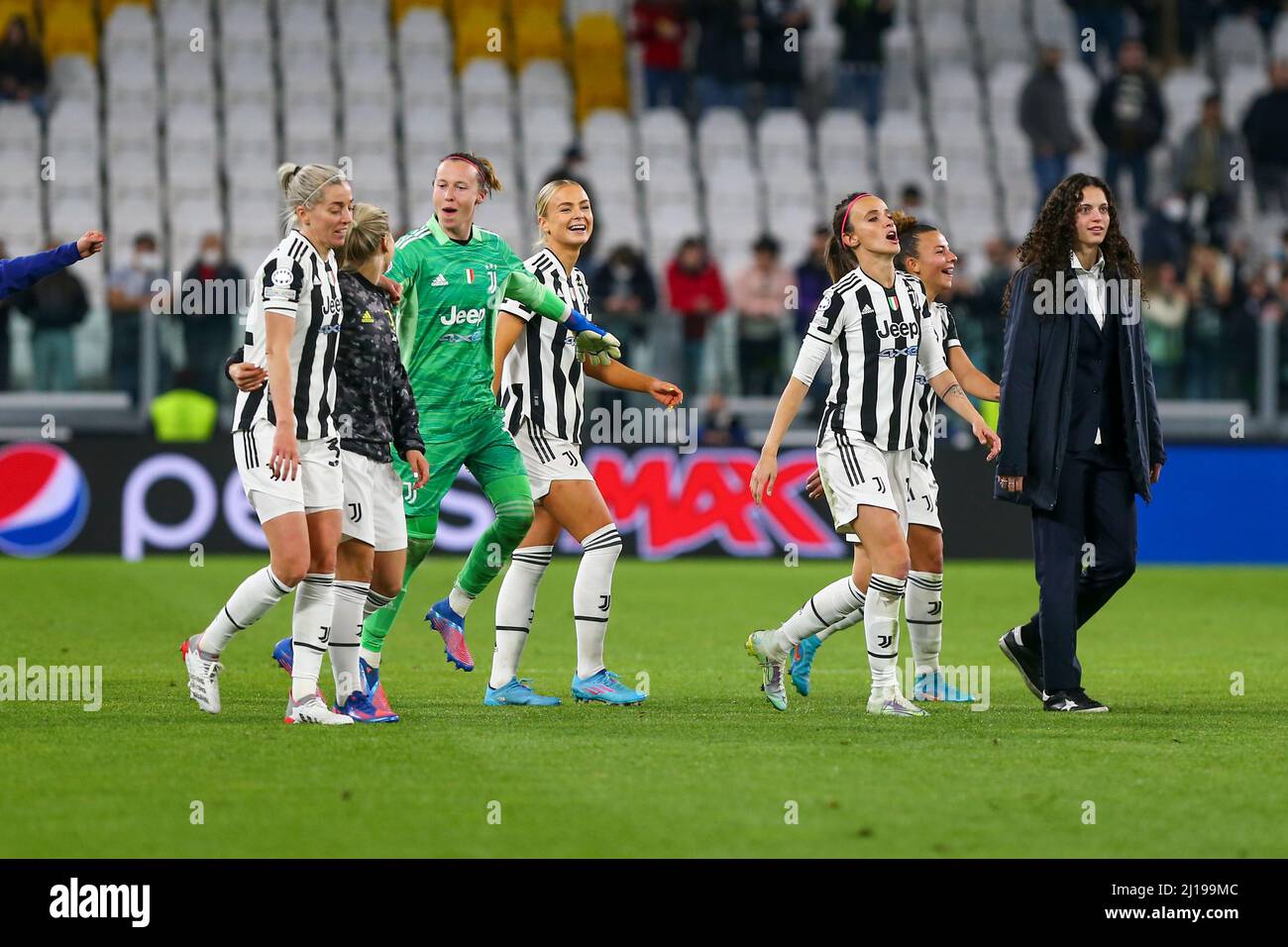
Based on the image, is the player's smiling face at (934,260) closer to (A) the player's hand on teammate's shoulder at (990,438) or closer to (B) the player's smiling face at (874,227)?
(B) the player's smiling face at (874,227)

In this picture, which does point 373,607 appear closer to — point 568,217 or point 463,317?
point 463,317

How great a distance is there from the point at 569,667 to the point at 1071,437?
303 centimetres

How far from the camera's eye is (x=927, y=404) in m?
9.49

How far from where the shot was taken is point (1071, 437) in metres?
8.66


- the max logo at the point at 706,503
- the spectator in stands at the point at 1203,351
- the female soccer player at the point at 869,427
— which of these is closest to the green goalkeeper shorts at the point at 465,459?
the female soccer player at the point at 869,427

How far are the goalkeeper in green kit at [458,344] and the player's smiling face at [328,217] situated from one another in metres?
0.88

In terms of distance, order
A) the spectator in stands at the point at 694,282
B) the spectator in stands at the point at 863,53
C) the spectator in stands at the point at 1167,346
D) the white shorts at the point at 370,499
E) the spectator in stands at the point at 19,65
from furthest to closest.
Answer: the spectator in stands at the point at 863,53 < the spectator in stands at the point at 19,65 < the spectator in stands at the point at 694,282 < the spectator in stands at the point at 1167,346 < the white shorts at the point at 370,499

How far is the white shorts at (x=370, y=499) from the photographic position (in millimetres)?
8109

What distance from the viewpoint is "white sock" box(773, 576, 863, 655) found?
863 cm

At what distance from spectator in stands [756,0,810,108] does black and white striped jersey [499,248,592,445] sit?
15100 millimetres

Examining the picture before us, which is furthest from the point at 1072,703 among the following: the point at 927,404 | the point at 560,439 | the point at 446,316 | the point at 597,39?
the point at 597,39

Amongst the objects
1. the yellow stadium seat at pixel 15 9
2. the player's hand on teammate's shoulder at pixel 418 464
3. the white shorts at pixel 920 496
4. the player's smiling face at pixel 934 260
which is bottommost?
the white shorts at pixel 920 496

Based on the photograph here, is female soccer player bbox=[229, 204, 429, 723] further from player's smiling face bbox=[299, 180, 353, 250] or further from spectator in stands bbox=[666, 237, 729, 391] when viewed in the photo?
spectator in stands bbox=[666, 237, 729, 391]
